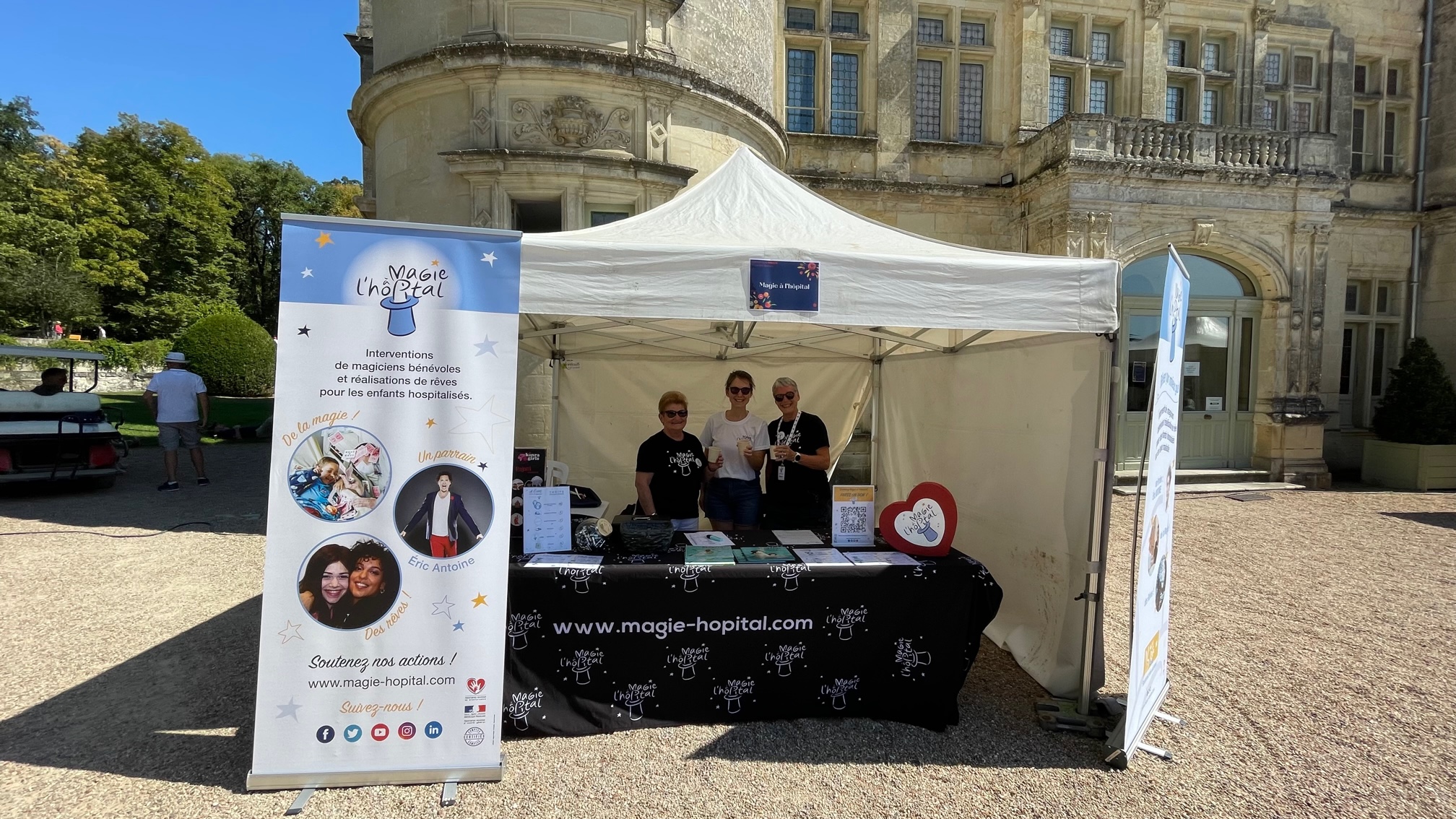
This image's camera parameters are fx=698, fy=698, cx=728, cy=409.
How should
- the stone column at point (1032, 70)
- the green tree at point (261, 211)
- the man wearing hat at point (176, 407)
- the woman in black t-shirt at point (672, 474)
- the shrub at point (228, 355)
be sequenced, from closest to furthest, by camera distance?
1. the woman in black t-shirt at point (672, 474)
2. the man wearing hat at point (176, 407)
3. the stone column at point (1032, 70)
4. the shrub at point (228, 355)
5. the green tree at point (261, 211)

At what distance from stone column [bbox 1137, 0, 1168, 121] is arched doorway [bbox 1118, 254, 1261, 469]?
8.60 ft

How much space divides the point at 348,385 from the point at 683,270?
1415mm

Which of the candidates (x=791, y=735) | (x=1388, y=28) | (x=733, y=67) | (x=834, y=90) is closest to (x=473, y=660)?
(x=791, y=735)

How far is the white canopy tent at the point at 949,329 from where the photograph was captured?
121 inches

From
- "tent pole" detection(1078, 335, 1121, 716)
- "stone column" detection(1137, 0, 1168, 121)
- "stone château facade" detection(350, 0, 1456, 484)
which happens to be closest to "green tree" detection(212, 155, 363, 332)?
"stone château facade" detection(350, 0, 1456, 484)

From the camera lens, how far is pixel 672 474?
14.3ft

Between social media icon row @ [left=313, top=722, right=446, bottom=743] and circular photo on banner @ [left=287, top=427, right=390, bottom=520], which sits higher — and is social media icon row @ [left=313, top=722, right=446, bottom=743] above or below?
below

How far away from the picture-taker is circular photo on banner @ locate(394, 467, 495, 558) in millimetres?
2695

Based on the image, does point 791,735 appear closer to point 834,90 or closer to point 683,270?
point 683,270

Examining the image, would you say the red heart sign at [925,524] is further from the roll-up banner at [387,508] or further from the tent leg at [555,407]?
the tent leg at [555,407]

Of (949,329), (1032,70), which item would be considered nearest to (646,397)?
(949,329)

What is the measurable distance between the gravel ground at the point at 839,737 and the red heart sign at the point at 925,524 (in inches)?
32.6

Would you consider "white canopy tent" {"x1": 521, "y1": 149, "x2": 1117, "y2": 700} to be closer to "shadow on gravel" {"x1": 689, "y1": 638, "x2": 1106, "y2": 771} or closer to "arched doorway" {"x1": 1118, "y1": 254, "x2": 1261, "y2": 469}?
"shadow on gravel" {"x1": 689, "y1": 638, "x2": 1106, "y2": 771}

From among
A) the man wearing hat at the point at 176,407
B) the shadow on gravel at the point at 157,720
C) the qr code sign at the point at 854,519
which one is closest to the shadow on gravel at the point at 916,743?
the qr code sign at the point at 854,519
